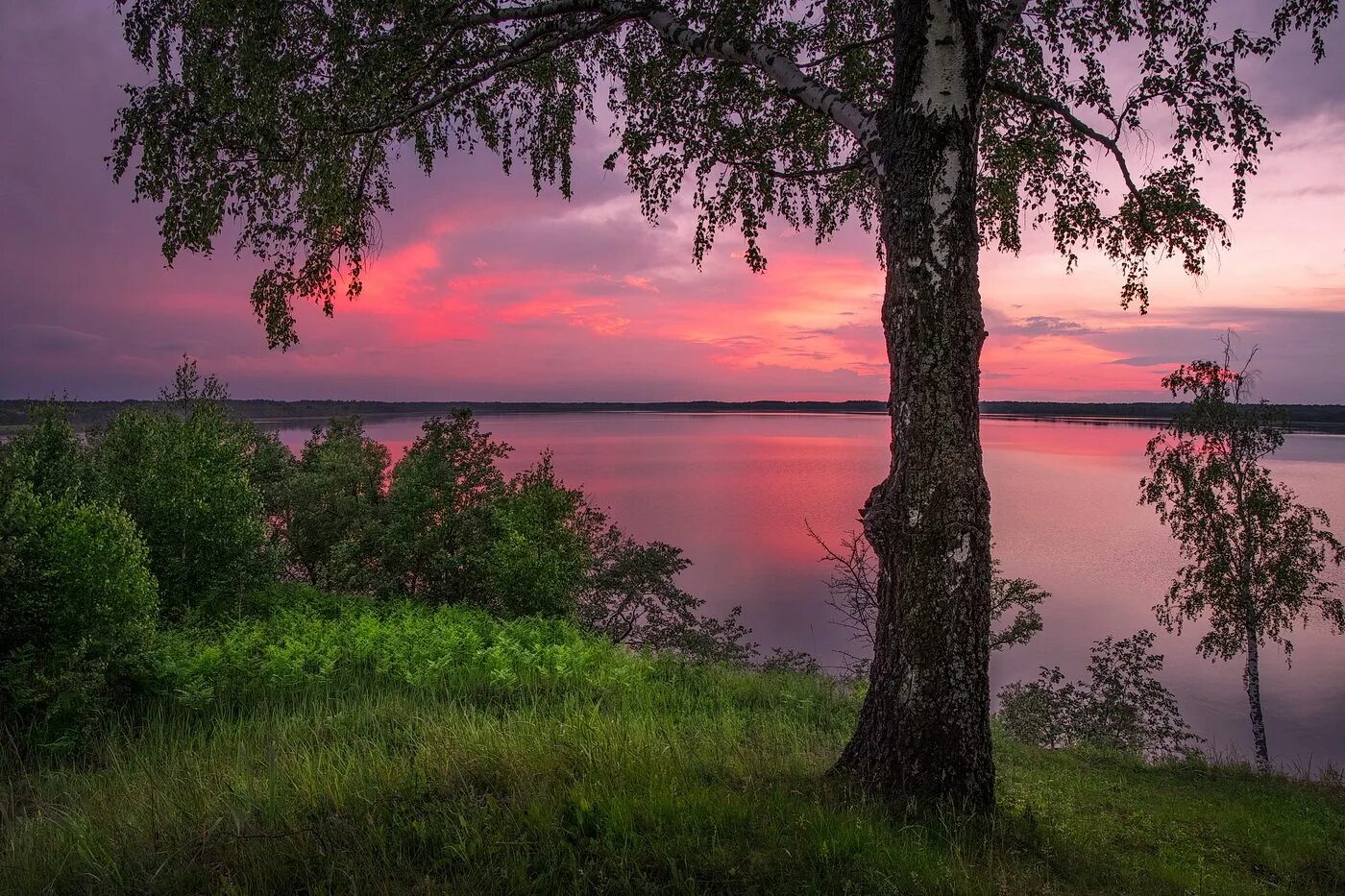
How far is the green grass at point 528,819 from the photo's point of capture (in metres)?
2.98

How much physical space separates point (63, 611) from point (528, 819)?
649 centimetres

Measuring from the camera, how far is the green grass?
2.98 metres

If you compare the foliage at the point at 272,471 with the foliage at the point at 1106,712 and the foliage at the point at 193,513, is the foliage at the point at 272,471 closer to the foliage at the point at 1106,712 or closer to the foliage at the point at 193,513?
the foliage at the point at 193,513

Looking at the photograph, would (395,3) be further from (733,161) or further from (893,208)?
(893,208)

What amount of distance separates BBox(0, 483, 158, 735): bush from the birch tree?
23.1m

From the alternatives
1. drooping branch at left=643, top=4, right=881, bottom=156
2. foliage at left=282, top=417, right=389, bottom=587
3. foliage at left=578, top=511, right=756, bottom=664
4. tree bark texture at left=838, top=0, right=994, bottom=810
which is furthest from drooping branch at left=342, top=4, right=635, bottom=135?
foliage at left=282, top=417, right=389, bottom=587

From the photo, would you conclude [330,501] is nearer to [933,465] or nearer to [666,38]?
[666,38]

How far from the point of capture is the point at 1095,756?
10.8m

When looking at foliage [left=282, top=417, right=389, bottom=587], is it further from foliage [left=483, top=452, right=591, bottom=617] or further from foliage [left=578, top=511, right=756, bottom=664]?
foliage [left=578, top=511, right=756, bottom=664]

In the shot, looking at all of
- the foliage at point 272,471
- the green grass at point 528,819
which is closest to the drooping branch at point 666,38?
the green grass at point 528,819

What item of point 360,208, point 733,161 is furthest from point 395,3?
point 733,161

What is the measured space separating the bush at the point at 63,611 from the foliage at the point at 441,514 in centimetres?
1210

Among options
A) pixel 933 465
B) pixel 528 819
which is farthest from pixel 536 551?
pixel 528 819

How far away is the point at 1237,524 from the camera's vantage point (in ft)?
63.6
